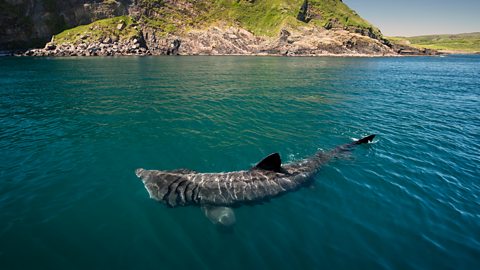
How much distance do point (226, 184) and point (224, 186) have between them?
0.16 meters

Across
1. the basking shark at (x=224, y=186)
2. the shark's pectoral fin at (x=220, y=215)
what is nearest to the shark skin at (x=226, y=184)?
the basking shark at (x=224, y=186)

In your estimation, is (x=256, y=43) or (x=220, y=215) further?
(x=256, y=43)

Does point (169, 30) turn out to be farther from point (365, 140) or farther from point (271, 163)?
point (271, 163)

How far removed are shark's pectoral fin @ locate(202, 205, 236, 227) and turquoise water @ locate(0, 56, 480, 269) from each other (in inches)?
13.9

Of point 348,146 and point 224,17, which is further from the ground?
point 224,17

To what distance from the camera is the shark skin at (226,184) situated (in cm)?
1114

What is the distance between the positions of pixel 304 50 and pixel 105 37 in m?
125

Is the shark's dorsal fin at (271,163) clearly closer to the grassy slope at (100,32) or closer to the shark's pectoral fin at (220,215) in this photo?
the shark's pectoral fin at (220,215)

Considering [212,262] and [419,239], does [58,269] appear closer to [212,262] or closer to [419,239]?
[212,262]

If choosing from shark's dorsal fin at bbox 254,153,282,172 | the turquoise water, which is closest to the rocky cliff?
the turquoise water

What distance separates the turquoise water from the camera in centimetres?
878

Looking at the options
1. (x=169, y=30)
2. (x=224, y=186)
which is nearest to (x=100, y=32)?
(x=169, y=30)

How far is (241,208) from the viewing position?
11008 mm

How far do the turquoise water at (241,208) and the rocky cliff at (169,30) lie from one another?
13796cm
